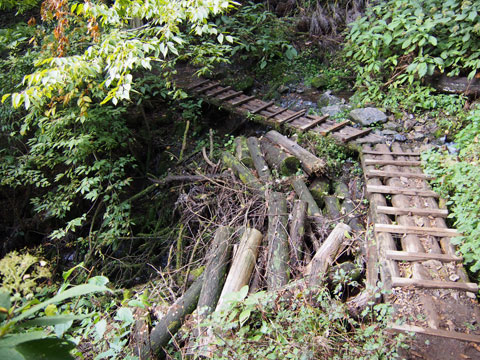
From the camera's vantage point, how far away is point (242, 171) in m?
4.79

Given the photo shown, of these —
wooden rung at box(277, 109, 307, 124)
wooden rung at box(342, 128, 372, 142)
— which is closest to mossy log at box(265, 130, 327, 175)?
wooden rung at box(277, 109, 307, 124)

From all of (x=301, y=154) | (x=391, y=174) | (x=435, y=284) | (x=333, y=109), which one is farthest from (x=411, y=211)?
(x=333, y=109)

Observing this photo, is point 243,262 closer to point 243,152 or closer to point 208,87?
point 243,152

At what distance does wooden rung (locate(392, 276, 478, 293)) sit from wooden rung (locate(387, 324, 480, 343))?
0.39 m

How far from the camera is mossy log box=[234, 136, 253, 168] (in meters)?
5.02

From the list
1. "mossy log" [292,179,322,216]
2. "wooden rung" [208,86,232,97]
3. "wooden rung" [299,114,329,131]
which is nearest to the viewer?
"mossy log" [292,179,322,216]

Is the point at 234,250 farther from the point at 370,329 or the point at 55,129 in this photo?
the point at 55,129

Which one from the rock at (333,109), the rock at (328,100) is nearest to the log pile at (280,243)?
the rock at (333,109)

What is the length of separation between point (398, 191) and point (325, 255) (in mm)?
1311

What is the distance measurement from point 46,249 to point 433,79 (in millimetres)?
7327

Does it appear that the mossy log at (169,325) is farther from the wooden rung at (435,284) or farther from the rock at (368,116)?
the rock at (368,116)

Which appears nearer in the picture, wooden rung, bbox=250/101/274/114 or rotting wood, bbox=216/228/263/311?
rotting wood, bbox=216/228/263/311

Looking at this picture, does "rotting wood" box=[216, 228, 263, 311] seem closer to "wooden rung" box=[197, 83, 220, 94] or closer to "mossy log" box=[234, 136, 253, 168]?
"mossy log" box=[234, 136, 253, 168]

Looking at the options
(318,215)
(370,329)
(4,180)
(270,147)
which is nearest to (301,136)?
(270,147)
